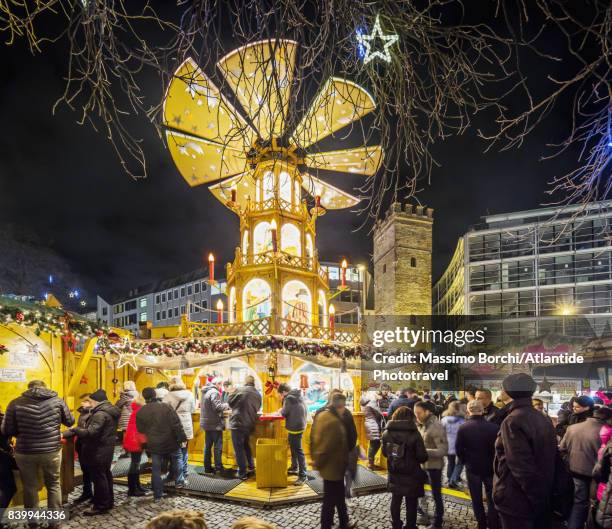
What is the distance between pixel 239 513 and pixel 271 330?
18.7 feet

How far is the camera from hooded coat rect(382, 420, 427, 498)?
5.57 metres

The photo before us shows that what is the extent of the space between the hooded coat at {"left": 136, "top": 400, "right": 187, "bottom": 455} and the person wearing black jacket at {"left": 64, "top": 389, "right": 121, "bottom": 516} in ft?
1.55

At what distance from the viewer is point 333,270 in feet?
149

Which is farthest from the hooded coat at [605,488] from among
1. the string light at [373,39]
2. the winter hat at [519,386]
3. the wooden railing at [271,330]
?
the wooden railing at [271,330]

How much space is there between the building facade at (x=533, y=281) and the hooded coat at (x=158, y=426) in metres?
35.5

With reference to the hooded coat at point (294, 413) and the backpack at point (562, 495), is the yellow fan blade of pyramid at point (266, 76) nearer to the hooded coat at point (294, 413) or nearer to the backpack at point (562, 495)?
the backpack at point (562, 495)

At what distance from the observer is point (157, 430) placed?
7383 millimetres

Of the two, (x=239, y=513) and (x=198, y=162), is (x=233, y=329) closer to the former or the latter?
(x=198, y=162)

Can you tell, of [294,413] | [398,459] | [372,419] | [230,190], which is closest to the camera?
[398,459]

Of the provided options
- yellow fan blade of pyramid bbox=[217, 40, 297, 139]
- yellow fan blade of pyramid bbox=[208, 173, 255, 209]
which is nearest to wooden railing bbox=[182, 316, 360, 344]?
yellow fan blade of pyramid bbox=[208, 173, 255, 209]

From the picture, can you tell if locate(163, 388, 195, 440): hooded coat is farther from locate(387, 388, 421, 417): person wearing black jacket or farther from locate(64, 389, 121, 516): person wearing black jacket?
locate(387, 388, 421, 417): person wearing black jacket

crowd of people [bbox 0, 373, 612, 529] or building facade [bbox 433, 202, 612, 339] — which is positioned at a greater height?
building facade [bbox 433, 202, 612, 339]

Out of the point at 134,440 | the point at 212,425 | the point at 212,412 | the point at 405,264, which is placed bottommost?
the point at 212,425

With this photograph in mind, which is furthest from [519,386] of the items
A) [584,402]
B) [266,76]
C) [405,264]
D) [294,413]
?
[405,264]
